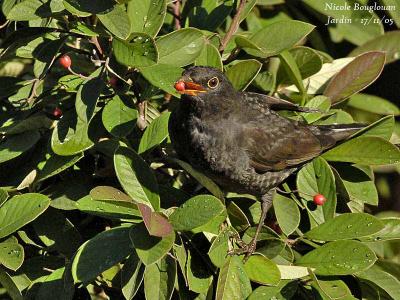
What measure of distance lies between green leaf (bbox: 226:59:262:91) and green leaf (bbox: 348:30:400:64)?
111cm

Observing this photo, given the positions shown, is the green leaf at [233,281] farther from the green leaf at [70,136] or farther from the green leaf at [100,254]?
the green leaf at [70,136]

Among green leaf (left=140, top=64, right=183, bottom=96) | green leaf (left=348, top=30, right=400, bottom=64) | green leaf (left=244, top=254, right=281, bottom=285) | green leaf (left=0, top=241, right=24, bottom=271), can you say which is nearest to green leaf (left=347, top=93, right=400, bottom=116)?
green leaf (left=348, top=30, right=400, bottom=64)

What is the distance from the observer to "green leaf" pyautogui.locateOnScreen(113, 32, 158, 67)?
9.70ft

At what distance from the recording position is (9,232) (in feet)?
9.68

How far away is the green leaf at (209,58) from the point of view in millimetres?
3420

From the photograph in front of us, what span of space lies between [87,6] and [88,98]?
389 millimetres

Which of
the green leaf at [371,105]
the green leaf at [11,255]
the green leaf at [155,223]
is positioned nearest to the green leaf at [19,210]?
the green leaf at [11,255]

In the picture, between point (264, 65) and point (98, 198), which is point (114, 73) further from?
point (264, 65)

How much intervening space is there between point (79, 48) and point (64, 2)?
2.20 ft

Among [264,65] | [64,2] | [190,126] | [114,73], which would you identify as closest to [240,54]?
[264,65]

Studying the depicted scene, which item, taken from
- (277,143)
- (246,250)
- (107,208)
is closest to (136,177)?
(107,208)

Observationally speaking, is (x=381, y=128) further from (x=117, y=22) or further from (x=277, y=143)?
(x=117, y=22)

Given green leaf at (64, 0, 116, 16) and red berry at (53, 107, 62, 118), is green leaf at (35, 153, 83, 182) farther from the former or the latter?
green leaf at (64, 0, 116, 16)

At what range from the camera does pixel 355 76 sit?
3764mm
